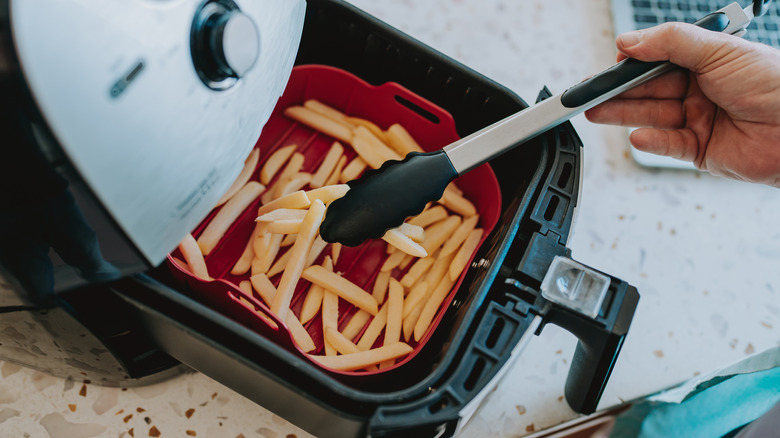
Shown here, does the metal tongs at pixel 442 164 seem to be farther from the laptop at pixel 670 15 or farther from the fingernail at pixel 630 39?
the laptop at pixel 670 15

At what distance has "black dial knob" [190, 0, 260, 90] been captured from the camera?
45 centimetres

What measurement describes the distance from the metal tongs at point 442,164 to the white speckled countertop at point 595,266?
11.5 inches

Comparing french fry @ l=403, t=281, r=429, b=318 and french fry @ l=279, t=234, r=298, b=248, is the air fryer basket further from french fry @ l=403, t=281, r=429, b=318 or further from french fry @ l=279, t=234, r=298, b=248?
french fry @ l=279, t=234, r=298, b=248

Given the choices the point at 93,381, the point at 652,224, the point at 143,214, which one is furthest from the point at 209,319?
the point at 652,224

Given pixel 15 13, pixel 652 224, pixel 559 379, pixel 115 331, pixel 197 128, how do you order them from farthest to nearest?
pixel 652 224 < pixel 559 379 < pixel 115 331 < pixel 197 128 < pixel 15 13

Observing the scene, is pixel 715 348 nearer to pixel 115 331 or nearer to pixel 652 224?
pixel 652 224

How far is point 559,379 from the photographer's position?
0.80 m

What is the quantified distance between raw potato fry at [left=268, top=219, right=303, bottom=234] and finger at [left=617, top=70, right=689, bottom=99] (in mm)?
491

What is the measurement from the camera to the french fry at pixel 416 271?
0.74 metres

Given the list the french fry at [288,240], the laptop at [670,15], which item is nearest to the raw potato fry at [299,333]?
the french fry at [288,240]

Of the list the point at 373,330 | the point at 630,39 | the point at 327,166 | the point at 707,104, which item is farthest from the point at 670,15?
the point at 373,330

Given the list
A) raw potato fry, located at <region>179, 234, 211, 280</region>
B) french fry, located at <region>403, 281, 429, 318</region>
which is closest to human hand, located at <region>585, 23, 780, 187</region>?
french fry, located at <region>403, 281, 429, 318</region>

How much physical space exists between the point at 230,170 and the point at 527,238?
12.8 inches

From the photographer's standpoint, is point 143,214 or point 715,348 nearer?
point 143,214
